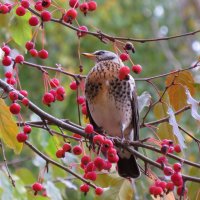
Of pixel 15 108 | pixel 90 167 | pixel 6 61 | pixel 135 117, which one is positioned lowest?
pixel 90 167

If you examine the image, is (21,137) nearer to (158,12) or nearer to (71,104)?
(71,104)

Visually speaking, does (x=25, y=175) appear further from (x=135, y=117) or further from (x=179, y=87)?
(x=179, y=87)

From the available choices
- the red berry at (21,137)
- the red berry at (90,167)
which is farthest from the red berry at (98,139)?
the red berry at (21,137)

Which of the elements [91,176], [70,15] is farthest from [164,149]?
[70,15]

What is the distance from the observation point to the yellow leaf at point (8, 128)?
1941mm

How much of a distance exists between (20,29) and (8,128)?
0.51 m

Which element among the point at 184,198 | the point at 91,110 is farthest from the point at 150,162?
the point at 91,110

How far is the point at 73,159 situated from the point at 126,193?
475 mm

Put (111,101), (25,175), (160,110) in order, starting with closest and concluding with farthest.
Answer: (160,110) → (111,101) → (25,175)

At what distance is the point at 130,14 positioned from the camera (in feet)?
28.1

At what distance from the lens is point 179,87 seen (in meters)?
2.21

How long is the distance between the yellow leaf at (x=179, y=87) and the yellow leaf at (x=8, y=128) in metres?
0.58

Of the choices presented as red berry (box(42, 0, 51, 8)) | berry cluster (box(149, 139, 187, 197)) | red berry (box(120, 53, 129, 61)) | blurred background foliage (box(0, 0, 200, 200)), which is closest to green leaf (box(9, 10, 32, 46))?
red berry (box(42, 0, 51, 8))

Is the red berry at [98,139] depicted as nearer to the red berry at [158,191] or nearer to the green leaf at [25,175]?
the red berry at [158,191]
